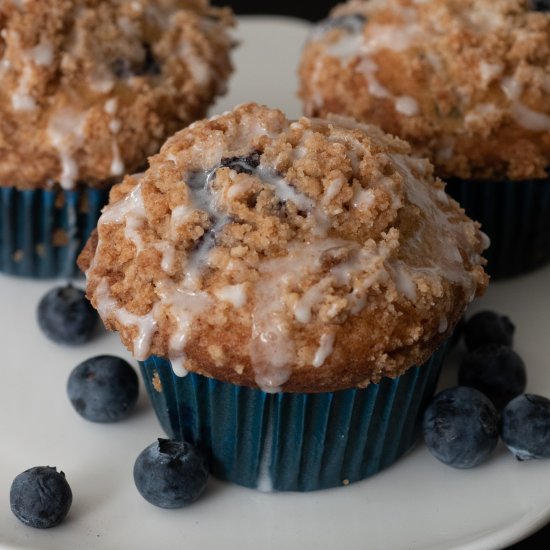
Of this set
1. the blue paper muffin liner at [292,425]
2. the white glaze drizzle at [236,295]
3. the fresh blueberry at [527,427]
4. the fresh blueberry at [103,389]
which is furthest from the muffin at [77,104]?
the fresh blueberry at [527,427]

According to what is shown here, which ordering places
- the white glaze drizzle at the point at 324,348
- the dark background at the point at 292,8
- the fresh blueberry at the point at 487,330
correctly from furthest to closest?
the dark background at the point at 292,8 < the fresh blueberry at the point at 487,330 < the white glaze drizzle at the point at 324,348

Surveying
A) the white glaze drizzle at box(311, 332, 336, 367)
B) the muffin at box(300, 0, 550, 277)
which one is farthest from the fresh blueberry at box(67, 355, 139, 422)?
the muffin at box(300, 0, 550, 277)

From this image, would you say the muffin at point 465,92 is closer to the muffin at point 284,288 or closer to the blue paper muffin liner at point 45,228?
the muffin at point 284,288

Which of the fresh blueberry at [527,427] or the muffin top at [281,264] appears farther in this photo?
the fresh blueberry at [527,427]

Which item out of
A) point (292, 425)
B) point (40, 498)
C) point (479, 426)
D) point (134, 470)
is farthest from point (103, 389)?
point (479, 426)

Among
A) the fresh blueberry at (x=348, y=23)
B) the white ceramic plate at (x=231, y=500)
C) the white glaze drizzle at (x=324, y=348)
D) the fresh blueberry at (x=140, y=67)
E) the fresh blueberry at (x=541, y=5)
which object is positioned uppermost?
the fresh blueberry at (x=541, y=5)

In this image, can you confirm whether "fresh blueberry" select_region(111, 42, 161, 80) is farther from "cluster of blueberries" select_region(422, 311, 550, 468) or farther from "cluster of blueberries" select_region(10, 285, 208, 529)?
"cluster of blueberries" select_region(422, 311, 550, 468)

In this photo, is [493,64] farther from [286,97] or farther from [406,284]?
[286,97]
